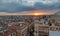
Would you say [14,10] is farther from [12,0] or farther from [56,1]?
[56,1]

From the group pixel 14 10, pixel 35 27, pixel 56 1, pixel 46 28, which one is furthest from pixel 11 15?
pixel 56 1

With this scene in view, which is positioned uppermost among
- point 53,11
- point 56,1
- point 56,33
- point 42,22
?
point 56,1

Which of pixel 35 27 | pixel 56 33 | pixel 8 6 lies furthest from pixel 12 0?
pixel 56 33

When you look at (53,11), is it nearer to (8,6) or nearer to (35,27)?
(35,27)

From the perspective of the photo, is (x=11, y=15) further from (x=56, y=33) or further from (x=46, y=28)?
(x=56, y=33)

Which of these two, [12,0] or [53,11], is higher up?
[12,0]

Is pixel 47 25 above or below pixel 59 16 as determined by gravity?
below

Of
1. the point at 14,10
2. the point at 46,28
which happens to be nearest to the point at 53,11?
the point at 46,28
